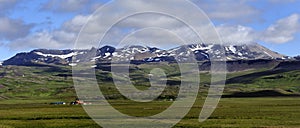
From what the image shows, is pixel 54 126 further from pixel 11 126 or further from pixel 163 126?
pixel 163 126

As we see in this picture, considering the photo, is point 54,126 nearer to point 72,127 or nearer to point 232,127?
point 72,127

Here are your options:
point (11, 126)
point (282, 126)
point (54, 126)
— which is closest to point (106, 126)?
point (54, 126)

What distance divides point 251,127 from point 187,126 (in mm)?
8878

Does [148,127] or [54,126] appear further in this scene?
[54,126]

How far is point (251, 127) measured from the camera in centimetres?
7006

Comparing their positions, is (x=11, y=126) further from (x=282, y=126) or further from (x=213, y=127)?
(x=282, y=126)

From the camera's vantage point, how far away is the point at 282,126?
7119cm

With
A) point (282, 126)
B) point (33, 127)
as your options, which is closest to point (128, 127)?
point (33, 127)

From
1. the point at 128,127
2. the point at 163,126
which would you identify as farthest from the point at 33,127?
the point at 163,126

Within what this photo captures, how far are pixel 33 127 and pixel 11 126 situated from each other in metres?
3.79

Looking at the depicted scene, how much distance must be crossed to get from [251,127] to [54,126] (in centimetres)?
2854

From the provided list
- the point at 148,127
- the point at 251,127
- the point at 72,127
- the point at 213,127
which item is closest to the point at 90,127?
the point at 72,127

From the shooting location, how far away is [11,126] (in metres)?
74.4

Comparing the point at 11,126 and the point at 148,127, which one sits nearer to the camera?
the point at 148,127
